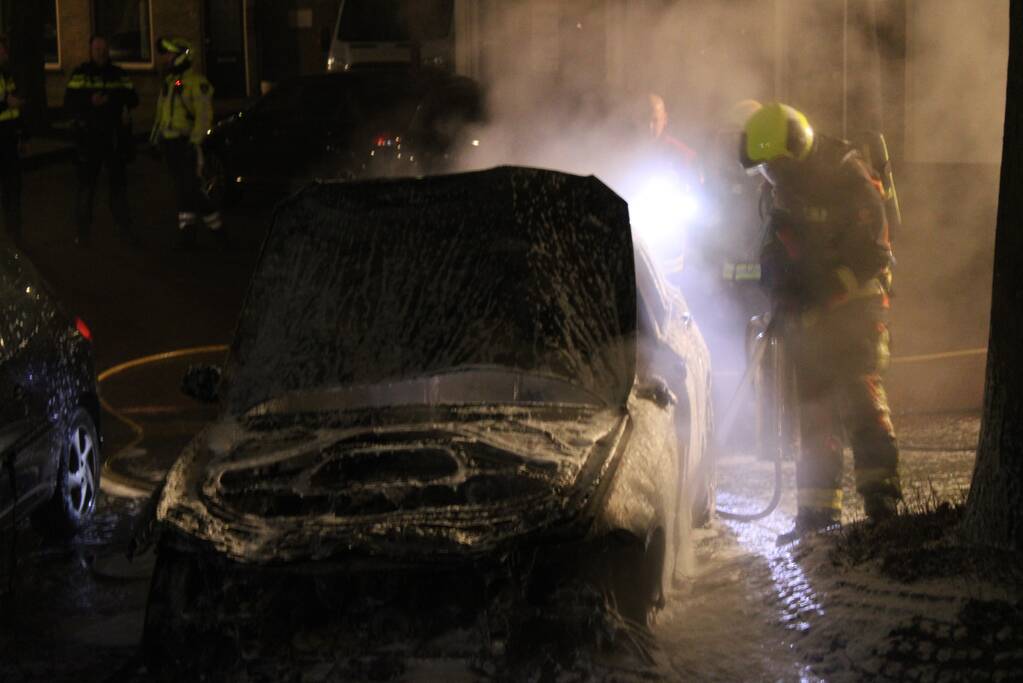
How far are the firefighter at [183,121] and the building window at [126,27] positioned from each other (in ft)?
47.4

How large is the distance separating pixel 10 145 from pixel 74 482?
7.98 m

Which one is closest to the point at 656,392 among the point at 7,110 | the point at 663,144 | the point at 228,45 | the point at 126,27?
the point at 663,144

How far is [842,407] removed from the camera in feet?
21.7

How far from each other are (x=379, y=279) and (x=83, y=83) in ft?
31.2

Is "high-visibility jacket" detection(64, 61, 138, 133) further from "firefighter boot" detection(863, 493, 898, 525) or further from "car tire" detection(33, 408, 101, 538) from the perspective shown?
"firefighter boot" detection(863, 493, 898, 525)

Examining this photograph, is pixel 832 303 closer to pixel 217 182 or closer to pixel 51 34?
pixel 217 182

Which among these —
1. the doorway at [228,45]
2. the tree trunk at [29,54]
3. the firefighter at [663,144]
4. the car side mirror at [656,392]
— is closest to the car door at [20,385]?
the car side mirror at [656,392]

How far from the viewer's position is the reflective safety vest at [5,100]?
1377cm

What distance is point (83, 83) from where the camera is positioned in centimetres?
1404

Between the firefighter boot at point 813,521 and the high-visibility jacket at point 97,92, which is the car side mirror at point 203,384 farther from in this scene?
the high-visibility jacket at point 97,92

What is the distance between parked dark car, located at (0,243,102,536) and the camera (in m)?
6.14

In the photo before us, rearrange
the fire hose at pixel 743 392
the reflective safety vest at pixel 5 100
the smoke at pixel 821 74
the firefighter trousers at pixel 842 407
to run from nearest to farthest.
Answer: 1. the firefighter trousers at pixel 842 407
2. the fire hose at pixel 743 392
3. the reflective safety vest at pixel 5 100
4. the smoke at pixel 821 74

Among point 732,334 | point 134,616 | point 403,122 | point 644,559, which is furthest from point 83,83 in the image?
point 644,559

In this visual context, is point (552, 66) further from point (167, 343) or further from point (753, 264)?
point (753, 264)
